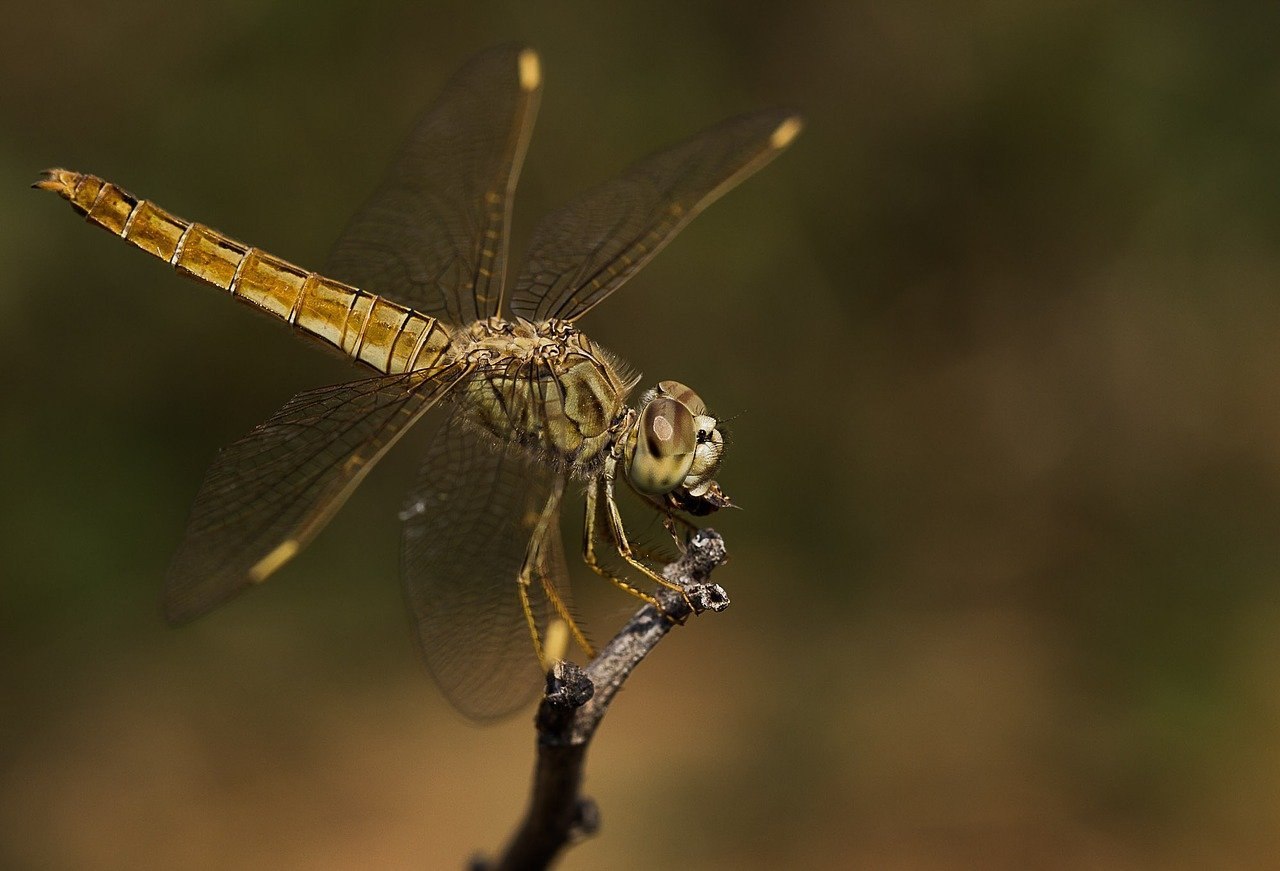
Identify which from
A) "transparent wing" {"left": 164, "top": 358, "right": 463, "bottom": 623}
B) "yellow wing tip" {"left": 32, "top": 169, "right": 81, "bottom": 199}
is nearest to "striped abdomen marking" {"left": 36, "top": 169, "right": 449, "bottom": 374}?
"yellow wing tip" {"left": 32, "top": 169, "right": 81, "bottom": 199}

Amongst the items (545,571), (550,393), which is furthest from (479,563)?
(550,393)

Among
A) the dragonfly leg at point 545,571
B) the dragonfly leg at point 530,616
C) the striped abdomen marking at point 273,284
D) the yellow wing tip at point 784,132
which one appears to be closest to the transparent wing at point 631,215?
the yellow wing tip at point 784,132

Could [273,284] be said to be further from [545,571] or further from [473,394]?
[545,571]

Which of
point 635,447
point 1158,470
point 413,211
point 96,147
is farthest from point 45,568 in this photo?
point 1158,470

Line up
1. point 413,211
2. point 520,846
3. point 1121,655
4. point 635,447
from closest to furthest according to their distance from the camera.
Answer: point 520,846, point 635,447, point 413,211, point 1121,655

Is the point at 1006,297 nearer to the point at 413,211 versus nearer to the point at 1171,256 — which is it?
the point at 1171,256

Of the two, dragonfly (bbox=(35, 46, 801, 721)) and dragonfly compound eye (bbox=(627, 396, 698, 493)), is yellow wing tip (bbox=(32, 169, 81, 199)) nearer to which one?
dragonfly (bbox=(35, 46, 801, 721))

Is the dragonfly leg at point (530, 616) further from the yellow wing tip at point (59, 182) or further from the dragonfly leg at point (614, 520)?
the yellow wing tip at point (59, 182)
